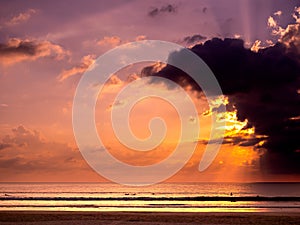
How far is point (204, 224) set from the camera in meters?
37.8

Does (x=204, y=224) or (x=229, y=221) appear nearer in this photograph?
(x=204, y=224)

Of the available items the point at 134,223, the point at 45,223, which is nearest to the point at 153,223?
the point at 134,223

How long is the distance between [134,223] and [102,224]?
2925 mm

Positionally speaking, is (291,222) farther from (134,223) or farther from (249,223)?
(134,223)

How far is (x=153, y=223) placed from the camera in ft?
125

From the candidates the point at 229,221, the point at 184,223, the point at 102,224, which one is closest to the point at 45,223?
the point at 102,224

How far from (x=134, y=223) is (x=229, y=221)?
9249 mm

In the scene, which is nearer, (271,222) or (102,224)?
(102,224)

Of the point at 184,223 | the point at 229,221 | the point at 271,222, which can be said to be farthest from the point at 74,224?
the point at 271,222

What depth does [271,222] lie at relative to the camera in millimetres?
39750

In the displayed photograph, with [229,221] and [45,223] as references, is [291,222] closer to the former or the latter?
[229,221]

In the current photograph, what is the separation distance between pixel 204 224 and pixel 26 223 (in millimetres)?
15448

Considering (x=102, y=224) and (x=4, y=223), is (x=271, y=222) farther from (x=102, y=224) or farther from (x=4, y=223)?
(x=4, y=223)

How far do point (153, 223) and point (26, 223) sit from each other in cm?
1109
